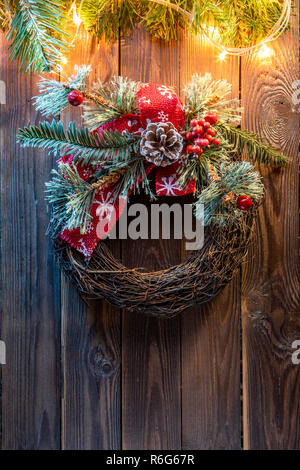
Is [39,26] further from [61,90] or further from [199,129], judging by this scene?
[199,129]

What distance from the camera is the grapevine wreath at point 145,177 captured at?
31.6 inches

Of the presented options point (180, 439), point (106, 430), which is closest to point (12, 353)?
point (106, 430)

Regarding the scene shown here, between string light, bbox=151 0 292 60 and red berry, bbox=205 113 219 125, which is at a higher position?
string light, bbox=151 0 292 60

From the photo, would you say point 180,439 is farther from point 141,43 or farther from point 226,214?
point 141,43

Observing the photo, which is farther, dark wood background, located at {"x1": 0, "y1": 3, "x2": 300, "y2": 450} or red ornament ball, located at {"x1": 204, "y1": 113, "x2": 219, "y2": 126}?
dark wood background, located at {"x1": 0, "y1": 3, "x2": 300, "y2": 450}

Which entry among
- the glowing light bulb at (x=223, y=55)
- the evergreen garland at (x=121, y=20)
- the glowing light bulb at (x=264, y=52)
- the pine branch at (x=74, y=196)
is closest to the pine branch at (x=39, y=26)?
the evergreen garland at (x=121, y=20)

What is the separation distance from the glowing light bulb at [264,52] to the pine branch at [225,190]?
39 centimetres

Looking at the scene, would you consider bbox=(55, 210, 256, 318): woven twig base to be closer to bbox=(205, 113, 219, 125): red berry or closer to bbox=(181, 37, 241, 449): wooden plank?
bbox=(181, 37, 241, 449): wooden plank

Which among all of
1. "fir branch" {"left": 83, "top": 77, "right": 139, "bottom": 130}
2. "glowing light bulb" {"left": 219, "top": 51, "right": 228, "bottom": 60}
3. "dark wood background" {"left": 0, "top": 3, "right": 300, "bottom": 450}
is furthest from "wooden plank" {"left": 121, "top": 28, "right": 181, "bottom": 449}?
"fir branch" {"left": 83, "top": 77, "right": 139, "bottom": 130}

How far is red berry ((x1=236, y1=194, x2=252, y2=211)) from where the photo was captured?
0.78 meters

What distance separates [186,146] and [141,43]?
1.22ft

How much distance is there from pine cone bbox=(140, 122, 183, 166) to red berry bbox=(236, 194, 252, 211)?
0.17m

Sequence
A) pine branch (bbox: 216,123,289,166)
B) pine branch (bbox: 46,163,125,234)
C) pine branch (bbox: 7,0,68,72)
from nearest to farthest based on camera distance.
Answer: pine branch (bbox: 7,0,68,72) → pine branch (bbox: 46,163,125,234) → pine branch (bbox: 216,123,289,166)

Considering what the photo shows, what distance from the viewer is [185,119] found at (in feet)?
2.87
